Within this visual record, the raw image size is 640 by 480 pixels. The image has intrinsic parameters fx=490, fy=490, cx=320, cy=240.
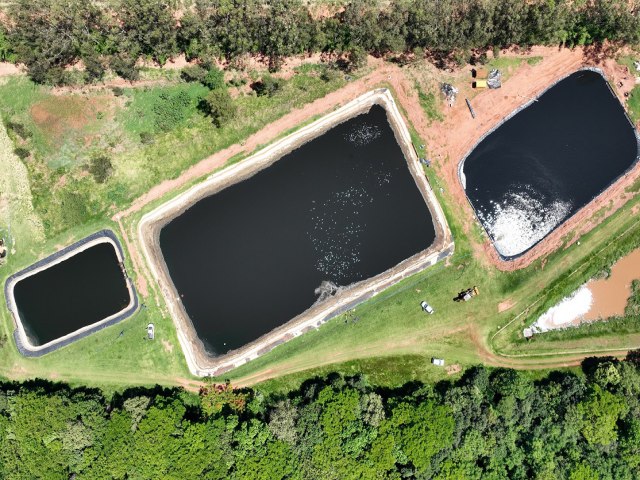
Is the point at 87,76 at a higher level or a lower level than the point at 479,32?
higher

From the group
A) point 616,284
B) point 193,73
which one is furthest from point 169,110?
point 616,284

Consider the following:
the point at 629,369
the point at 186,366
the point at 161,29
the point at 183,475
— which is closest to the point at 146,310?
the point at 186,366

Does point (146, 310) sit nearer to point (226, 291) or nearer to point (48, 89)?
point (226, 291)

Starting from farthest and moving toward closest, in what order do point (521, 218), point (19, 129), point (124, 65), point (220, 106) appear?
1. point (521, 218)
2. point (19, 129)
3. point (124, 65)
4. point (220, 106)

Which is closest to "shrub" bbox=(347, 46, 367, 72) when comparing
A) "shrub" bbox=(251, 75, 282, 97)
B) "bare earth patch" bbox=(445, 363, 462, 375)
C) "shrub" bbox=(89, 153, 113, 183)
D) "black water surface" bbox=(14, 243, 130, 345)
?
"shrub" bbox=(251, 75, 282, 97)

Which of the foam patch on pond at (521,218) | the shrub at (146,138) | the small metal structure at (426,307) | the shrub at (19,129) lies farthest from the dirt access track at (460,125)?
the shrub at (19,129)

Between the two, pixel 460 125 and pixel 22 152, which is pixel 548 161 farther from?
pixel 22 152
